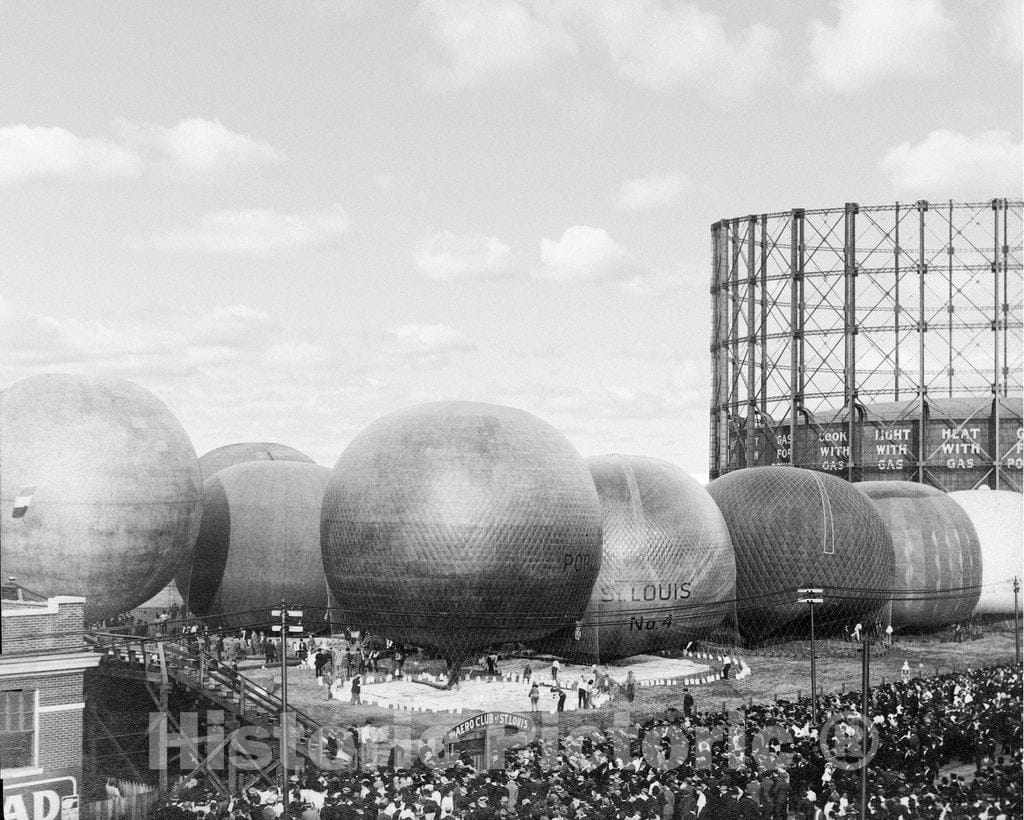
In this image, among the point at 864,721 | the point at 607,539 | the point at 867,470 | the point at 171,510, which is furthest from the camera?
the point at 867,470

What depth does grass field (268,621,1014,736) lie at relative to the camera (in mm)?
31375

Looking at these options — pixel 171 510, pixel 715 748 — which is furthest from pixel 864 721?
pixel 171 510

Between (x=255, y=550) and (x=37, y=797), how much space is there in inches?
850

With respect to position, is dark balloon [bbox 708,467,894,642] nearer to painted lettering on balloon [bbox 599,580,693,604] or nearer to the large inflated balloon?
painted lettering on balloon [bbox 599,580,693,604]

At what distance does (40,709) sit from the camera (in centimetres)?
2231

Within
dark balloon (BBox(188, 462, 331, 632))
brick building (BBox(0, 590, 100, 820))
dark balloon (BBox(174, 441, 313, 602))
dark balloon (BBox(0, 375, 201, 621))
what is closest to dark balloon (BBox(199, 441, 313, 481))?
dark balloon (BBox(174, 441, 313, 602))

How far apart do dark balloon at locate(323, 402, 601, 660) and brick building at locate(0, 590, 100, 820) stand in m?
13.1

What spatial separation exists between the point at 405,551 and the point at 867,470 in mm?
56738

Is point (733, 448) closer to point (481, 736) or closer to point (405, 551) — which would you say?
point (405, 551)

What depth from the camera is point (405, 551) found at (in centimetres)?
3481

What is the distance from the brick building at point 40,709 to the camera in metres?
22.0

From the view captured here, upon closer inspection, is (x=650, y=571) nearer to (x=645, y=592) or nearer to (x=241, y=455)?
(x=645, y=592)

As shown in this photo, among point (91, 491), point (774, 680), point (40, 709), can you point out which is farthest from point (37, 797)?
point (774, 680)

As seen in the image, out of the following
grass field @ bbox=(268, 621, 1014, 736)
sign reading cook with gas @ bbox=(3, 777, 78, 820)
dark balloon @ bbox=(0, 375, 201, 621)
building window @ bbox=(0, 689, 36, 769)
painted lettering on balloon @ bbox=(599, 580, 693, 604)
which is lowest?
grass field @ bbox=(268, 621, 1014, 736)
